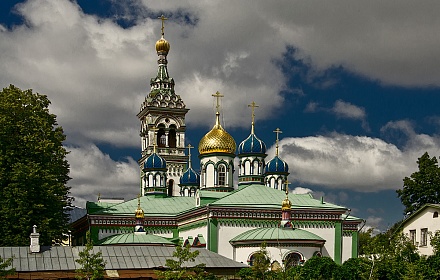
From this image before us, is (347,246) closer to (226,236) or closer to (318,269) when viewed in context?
(226,236)

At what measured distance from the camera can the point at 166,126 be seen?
66938mm

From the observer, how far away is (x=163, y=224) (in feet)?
156

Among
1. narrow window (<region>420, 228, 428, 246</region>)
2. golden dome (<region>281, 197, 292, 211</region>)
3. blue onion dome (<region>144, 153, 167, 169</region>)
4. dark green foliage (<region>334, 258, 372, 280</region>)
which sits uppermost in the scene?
blue onion dome (<region>144, 153, 167, 169</region>)

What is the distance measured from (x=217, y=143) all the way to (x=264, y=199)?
9.28 m

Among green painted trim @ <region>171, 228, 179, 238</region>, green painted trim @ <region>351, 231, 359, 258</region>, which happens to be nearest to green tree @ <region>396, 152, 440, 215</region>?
green painted trim @ <region>351, 231, 359, 258</region>

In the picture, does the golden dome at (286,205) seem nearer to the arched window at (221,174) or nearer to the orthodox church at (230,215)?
the orthodox church at (230,215)

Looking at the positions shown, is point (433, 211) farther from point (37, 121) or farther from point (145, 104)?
point (145, 104)

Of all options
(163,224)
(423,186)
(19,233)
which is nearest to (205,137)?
(163,224)

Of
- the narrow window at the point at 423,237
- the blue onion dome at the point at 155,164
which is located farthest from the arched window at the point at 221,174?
the narrow window at the point at 423,237

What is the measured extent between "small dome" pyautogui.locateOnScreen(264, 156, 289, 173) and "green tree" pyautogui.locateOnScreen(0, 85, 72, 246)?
1660 cm

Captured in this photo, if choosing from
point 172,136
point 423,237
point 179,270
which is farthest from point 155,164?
point 179,270

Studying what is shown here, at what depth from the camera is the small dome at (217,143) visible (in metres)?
51.6

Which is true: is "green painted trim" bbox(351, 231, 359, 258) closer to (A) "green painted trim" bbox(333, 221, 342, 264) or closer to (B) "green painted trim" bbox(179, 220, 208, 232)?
(A) "green painted trim" bbox(333, 221, 342, 264)

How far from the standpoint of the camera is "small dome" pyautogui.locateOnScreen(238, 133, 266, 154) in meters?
49.8
